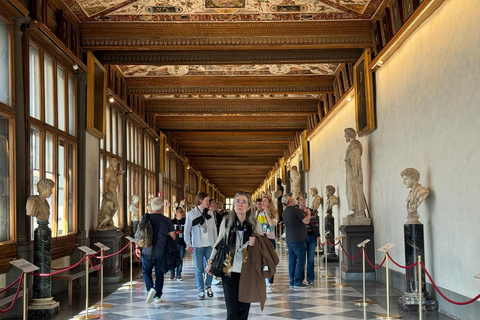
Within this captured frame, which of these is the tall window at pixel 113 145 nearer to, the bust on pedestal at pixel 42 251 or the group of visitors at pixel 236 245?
the group of visitors at pixel 236 245

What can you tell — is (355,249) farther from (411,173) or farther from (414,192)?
(411,173)

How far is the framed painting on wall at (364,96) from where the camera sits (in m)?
12.3

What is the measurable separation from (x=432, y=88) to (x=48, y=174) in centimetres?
→ 657

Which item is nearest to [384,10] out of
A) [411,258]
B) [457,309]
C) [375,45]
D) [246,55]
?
[375,45]

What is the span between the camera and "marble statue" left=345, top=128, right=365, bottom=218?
1230cm

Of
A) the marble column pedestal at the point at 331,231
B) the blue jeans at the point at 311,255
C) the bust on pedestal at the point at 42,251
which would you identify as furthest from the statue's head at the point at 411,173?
the marble column pedestal at the point at 331,231

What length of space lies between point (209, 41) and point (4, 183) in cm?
544

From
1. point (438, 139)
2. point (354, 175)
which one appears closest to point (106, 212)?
point (354, 175)

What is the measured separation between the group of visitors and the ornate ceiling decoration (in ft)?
12.2

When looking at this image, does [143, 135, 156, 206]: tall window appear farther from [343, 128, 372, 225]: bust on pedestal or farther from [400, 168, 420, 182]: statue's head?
[400, 168, 420, 182]: statue's head

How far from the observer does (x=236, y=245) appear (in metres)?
5.46

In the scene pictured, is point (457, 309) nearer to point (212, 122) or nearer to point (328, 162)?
point (328, 162)

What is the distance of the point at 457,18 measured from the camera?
7.61m

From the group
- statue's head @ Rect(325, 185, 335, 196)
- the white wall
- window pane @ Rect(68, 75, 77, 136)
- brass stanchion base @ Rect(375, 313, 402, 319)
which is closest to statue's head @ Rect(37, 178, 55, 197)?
window pane @ Rect(68, 75, 77, 136)
